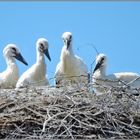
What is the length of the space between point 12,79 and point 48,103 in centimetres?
360

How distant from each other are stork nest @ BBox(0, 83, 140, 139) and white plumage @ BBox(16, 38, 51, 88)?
2313mm

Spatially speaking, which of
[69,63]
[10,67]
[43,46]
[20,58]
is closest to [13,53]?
[20,58]

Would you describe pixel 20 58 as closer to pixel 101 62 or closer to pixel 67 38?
pixel 67 38

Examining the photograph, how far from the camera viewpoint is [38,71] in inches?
444

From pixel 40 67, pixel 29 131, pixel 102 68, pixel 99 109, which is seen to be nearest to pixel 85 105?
pixel 99 109

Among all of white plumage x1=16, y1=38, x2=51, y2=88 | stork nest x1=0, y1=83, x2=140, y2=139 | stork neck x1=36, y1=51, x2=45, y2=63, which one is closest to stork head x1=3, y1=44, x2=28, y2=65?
white plumage x1=16, y1=38, x2=51, y2=88

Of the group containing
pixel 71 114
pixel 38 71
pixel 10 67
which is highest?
pixel 10 67

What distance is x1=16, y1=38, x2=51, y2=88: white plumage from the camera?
10.9 meters

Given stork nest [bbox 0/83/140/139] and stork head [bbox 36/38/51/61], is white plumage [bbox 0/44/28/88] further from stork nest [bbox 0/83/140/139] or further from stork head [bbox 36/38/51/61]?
stork nest [bbox 0/83/140/139]

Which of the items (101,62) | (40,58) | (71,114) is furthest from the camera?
(101,62)

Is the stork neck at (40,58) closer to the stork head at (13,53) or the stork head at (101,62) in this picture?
the stork head at (13,53)

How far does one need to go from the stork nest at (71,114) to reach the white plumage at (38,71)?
7.59ft

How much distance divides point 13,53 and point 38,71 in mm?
1404

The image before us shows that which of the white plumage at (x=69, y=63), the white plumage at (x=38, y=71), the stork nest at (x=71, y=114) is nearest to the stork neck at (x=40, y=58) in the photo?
the white plumage at (x=38, y=71)
